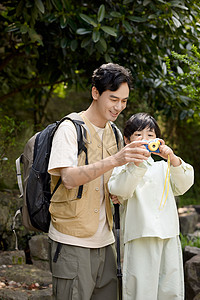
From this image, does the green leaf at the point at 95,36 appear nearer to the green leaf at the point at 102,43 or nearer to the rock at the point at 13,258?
the green leaf at the point at 102,43

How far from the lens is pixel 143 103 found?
17.8ft

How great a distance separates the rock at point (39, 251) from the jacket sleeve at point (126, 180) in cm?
213

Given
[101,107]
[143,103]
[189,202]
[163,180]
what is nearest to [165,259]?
[163,180]

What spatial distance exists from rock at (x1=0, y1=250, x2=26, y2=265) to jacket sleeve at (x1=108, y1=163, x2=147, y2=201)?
6.88 ft

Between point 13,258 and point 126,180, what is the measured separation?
2.21 m

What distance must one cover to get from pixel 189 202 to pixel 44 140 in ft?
18.2

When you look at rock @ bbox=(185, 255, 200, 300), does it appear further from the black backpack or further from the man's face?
the man's face

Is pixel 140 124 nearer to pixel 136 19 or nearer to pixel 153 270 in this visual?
pixel 153 270

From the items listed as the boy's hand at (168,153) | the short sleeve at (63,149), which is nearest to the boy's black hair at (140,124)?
the boy's hand at (168,153)

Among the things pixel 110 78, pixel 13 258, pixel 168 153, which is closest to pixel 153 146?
pixel 168 153

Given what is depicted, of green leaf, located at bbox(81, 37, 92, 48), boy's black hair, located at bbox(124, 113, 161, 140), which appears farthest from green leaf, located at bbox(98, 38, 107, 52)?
boy's black hair, located at bbox(124, 113, 161, 140)

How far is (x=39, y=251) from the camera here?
4.02 meters

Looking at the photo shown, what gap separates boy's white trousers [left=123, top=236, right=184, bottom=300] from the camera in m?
Result: 2.16

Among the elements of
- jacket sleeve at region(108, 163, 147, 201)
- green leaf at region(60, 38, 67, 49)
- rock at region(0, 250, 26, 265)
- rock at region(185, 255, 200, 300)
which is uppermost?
green leaf at region(60, 38, 67, 49)
